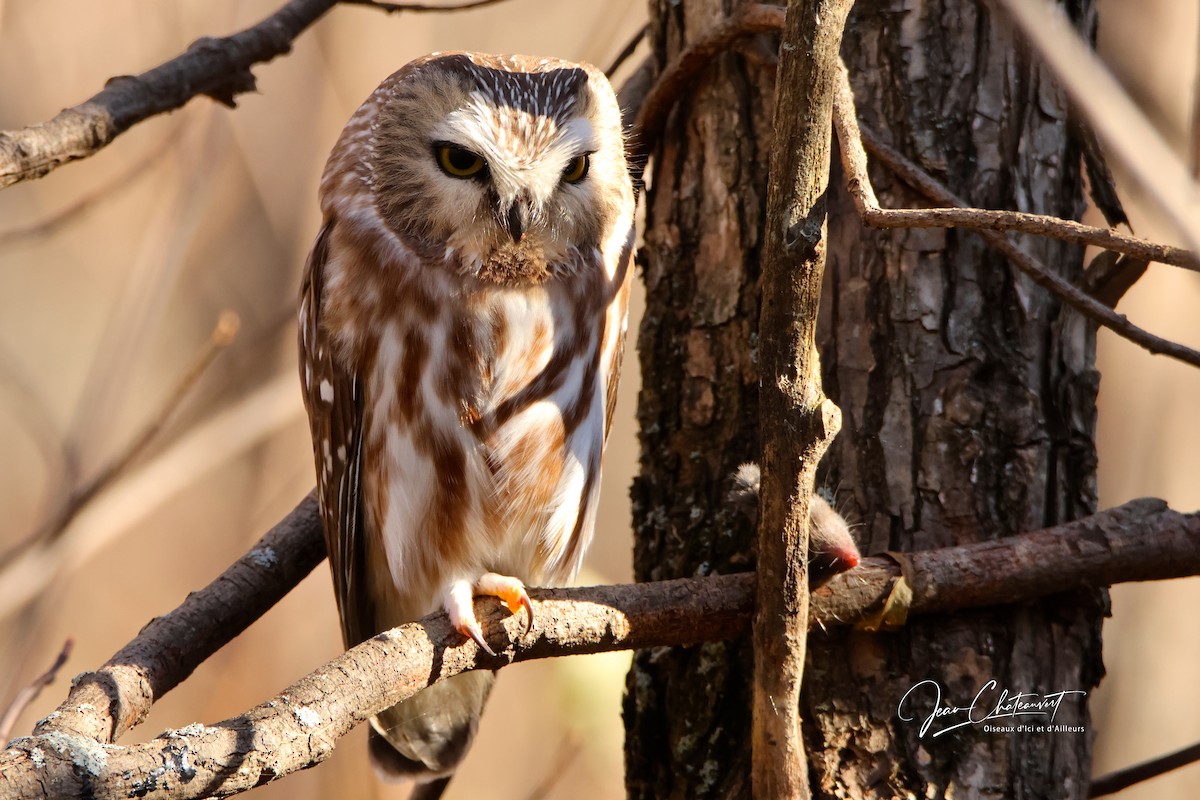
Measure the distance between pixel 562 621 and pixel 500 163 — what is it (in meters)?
0.90

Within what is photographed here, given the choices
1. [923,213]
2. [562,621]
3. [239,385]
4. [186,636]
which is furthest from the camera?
[239,385]

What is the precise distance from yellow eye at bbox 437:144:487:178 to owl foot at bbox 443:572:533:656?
0.80 m

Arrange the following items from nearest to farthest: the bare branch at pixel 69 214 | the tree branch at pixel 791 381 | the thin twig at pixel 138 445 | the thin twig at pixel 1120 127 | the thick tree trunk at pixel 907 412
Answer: the thin twig at pixel 1120 127, the tree branch at pixel 791 381, the thick tree trunk at pixel 907 412, the thin twig at pixel 138 445, the bare branch at pixel 69 214

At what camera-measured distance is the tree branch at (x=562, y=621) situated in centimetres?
141

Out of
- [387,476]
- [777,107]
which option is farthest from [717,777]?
[777,107]

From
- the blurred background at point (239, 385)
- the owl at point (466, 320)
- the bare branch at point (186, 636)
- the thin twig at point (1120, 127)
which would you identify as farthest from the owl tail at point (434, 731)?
the thin twig at point (1120, 127)

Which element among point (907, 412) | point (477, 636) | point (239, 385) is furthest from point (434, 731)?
point (239, 385)

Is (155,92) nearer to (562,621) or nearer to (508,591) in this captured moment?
(508,591)

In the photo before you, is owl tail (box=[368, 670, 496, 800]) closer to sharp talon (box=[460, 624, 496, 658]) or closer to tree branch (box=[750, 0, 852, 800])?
sharp talon (box=[460, 624, 496, 658])

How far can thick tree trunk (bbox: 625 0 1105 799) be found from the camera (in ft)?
6.24

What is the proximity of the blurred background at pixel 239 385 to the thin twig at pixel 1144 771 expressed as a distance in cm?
113

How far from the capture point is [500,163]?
2135mm

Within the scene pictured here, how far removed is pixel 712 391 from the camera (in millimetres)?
2227

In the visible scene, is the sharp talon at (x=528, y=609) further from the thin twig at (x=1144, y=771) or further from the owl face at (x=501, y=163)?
the thin twig at (x=1144, y=771)
